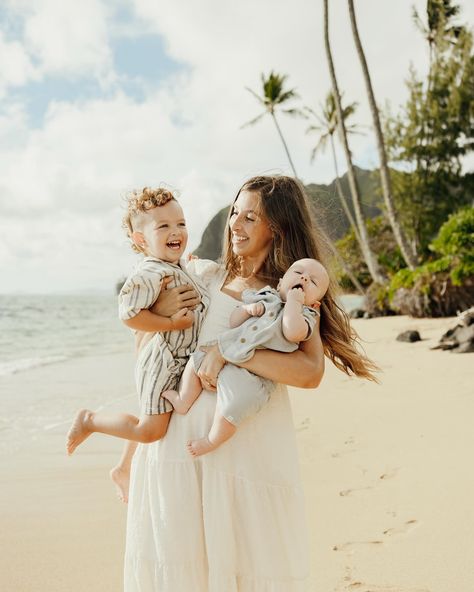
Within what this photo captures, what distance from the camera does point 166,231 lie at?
240 centimetres

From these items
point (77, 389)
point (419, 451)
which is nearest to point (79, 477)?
point (419, 451)

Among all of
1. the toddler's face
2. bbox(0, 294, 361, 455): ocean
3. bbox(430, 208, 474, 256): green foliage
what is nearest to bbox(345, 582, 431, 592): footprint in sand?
the toddler's face

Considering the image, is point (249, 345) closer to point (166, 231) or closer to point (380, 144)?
point (166, 231)

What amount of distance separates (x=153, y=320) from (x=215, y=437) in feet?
1.54

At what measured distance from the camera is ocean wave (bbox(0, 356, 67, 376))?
12.6 metres

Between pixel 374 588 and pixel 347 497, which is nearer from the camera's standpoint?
pixel 374 588

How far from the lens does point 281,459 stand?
219cm

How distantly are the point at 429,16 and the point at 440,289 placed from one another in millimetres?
14815

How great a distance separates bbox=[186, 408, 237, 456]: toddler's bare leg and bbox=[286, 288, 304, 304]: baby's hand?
44 centimetres

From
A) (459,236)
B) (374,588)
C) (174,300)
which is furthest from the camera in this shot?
(459,236)

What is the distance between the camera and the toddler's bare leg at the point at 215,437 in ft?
6.71

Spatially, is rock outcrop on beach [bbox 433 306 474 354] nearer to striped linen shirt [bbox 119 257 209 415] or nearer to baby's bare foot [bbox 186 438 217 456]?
striped linen shirt [bbox 119 257 209 415]

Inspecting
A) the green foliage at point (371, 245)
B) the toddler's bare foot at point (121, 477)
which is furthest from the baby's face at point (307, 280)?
the green foliage at point (371, 245)

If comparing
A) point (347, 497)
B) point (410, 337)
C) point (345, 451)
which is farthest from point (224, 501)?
point (410, 337)
